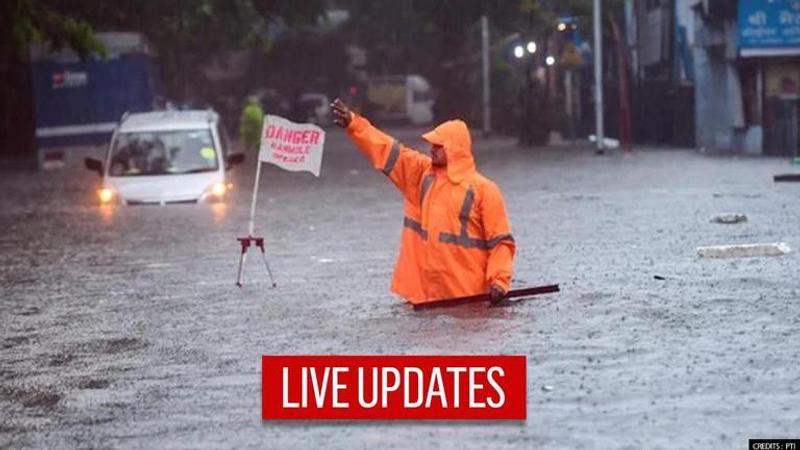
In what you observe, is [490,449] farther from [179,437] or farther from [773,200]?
[773,200]

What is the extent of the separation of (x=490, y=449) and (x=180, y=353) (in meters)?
4.01

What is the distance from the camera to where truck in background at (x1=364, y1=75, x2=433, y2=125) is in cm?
8931

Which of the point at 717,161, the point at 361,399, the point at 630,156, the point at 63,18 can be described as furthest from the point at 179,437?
the point at 630,156

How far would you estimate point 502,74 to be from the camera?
2680 inches

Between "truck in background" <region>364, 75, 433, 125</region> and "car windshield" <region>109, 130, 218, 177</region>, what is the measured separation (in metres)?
63.3

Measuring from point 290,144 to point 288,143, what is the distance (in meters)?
0.02

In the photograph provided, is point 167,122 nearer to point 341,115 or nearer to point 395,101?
point 341,115

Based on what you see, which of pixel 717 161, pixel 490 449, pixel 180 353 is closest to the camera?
pixel 490 449

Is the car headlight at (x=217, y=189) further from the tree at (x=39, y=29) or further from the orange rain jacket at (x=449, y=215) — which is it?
the orange rain jacket at (x=449, y=215)

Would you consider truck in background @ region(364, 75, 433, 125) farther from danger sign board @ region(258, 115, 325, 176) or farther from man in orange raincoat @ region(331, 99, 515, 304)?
man in orange raincoat @ region(331, 99, 515, 304)

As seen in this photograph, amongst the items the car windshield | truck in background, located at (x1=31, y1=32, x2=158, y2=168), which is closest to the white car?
the car windshield

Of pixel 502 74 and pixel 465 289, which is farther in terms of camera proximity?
pixel 502 74

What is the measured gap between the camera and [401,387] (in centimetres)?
884

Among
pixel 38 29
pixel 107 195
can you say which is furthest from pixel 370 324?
pixel 38 29
